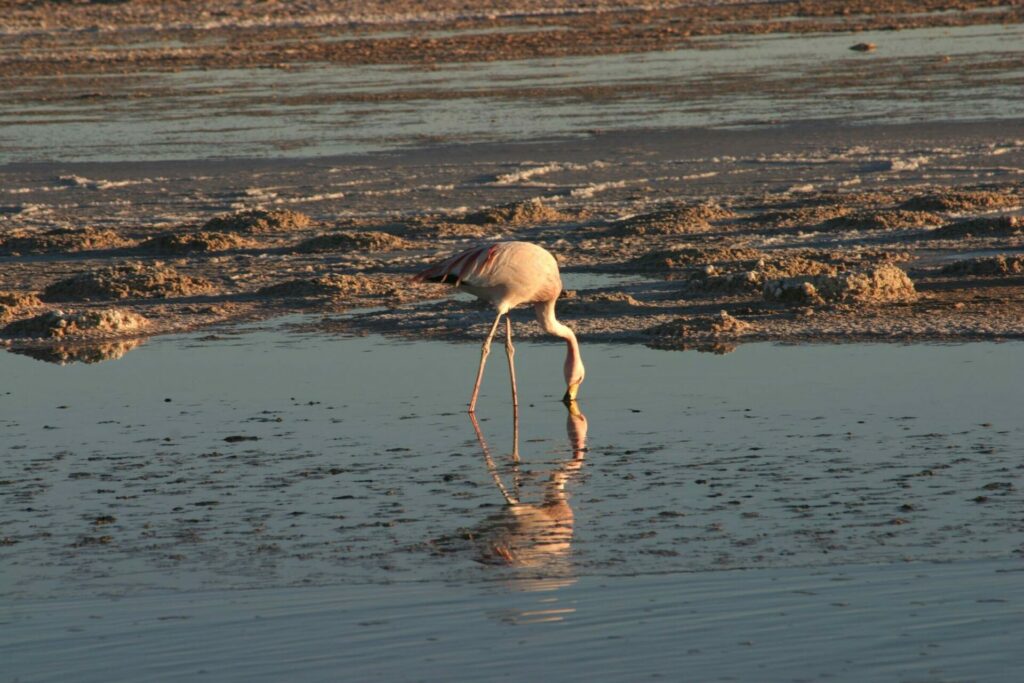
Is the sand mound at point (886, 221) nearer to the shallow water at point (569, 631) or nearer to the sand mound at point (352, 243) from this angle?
the sand mound at point (352, 243)

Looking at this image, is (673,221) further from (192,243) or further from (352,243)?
(192,243)

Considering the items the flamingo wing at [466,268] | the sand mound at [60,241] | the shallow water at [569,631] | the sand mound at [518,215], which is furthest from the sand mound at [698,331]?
the sand mound at [60,241]

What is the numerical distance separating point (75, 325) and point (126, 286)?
1.87 metres

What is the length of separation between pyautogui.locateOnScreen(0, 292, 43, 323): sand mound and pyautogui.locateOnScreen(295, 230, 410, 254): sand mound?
341cm

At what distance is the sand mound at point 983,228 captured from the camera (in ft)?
57.9

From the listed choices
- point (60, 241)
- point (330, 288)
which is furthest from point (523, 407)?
point (60, 241)

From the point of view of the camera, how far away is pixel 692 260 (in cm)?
1652

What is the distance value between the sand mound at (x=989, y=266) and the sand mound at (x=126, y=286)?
255 inches

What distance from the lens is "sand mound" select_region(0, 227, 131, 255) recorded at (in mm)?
19141

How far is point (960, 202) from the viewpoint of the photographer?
19.6 meters

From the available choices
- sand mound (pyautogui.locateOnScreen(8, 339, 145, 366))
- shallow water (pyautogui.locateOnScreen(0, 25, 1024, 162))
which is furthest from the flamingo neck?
shallow water (pyautogui.locateOnScreen(0, 25, 1024, 162))

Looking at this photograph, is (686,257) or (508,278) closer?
(508,278)

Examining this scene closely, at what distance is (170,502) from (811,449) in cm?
330

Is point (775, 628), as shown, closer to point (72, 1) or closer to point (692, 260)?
point (692, 260)
